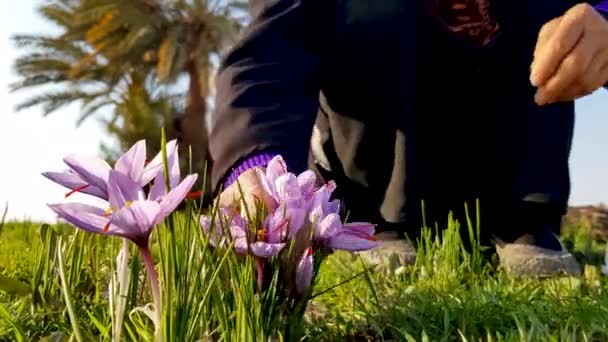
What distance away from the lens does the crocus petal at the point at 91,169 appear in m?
0.99

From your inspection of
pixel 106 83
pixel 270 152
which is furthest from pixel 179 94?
pixel 270 152

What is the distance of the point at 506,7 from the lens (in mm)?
2801

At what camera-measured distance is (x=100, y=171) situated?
103 centimetres

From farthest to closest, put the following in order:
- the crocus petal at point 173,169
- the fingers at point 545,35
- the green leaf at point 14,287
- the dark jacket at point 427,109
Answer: the dark jacket at point 427,109 < the fingers at point 545,35 < the green leaf at point 14,287 < the crocus petal at point 173,169

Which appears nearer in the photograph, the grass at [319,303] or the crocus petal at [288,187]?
the grass at [319,303]

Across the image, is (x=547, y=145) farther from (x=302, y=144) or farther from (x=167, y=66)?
(x=167, y=66)

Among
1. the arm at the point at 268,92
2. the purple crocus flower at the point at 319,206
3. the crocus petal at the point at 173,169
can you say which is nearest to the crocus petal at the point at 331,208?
the purple crocus flower at the point at 319,206

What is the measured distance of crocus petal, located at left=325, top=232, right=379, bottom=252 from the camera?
1.23 metres

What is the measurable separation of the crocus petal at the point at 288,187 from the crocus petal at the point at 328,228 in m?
0.06

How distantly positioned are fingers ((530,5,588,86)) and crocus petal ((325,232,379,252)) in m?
0.67

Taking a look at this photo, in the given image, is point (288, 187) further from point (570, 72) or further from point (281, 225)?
point (570, 72)

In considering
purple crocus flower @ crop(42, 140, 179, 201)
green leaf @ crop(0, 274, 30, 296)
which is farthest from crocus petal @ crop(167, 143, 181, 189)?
green leaf @ crop(0, 274, 30, 296)

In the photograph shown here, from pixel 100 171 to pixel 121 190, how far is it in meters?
0.06

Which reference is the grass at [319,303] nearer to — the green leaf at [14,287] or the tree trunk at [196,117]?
the green leaf at [14,287]
